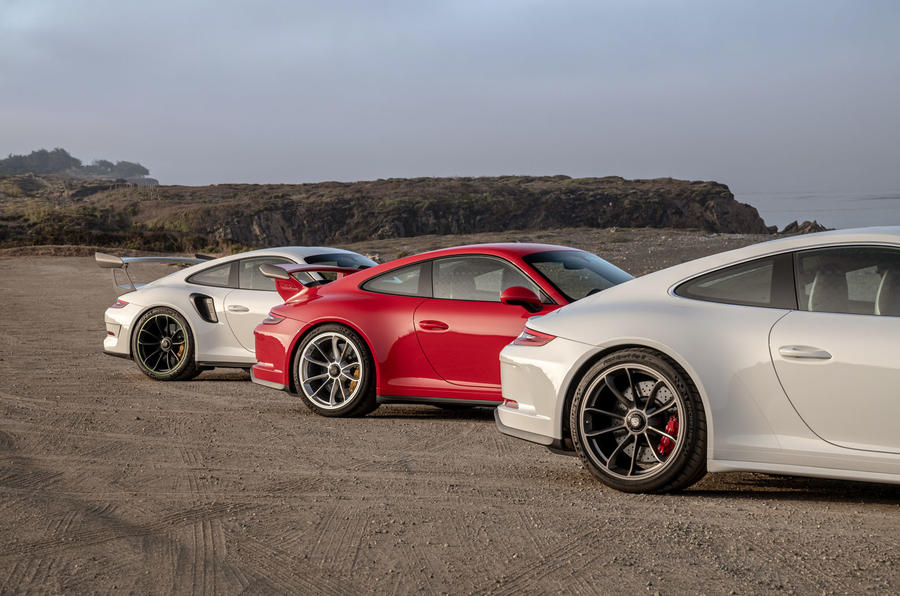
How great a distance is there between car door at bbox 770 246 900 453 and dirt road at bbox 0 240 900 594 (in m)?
0.52

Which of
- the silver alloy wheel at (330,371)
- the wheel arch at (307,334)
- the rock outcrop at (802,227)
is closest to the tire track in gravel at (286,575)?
the wheel arch at (307,334)

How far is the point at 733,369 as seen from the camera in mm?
5457

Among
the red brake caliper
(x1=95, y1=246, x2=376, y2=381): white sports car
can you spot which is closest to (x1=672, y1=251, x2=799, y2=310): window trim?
the red brake caliper

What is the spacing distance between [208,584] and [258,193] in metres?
81.7

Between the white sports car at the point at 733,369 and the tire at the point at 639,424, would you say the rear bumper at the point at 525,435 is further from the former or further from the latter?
the tire at the point at 639,424

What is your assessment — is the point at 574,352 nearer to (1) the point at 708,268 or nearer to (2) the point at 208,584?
(1) the point at 708,268

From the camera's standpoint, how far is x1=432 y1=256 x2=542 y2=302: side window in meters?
8.32

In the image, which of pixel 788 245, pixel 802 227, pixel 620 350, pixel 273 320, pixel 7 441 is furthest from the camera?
pixel 802 227

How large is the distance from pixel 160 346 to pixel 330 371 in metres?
3.37

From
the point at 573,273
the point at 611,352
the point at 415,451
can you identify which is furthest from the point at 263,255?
the point at 611,352

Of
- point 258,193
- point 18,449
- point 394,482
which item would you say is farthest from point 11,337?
point 258,193

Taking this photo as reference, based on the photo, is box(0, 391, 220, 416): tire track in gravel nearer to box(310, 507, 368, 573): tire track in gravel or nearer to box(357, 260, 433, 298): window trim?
box(357, 260, 433, 298): window trim

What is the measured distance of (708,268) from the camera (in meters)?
5.86

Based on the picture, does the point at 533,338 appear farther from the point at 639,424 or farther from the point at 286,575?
the point at 286,575
